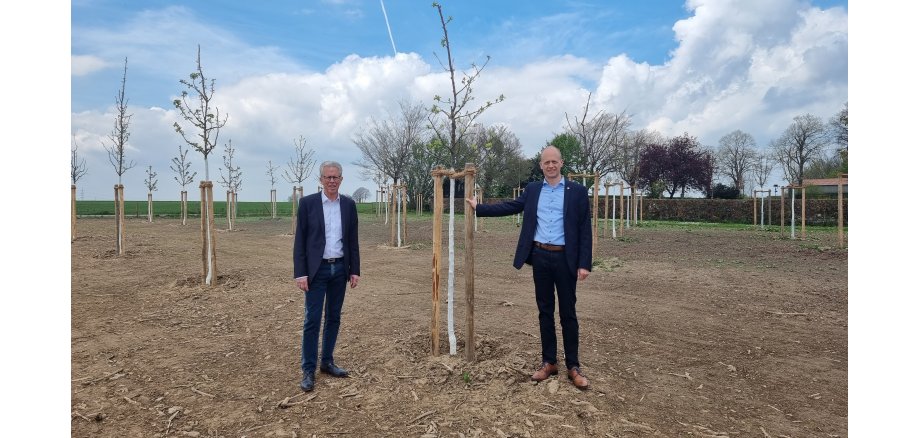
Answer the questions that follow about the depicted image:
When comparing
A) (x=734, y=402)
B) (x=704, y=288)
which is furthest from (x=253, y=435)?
(x=704, y=288)

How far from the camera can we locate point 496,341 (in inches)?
200

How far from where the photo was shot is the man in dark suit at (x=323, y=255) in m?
4.15

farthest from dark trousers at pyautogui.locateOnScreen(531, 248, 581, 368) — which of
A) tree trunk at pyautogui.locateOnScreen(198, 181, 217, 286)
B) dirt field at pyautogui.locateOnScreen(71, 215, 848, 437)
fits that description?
tree trunk at pyautogui.locateOnScreen(198, 181, 217, 286)

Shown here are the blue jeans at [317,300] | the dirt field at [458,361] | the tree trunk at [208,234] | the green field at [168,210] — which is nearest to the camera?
the dirt field at [458,361]

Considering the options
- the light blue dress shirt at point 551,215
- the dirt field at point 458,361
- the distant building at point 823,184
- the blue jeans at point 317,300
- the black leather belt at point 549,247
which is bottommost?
the dirt field at point 458,361

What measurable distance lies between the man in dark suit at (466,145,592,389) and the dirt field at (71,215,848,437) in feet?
1.12

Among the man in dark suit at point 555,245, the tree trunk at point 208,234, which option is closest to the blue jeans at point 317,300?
the man in dark suit at point 555,245

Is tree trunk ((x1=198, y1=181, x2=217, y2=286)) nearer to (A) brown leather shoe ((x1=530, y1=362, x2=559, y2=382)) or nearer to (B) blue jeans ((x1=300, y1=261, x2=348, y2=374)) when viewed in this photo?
(B) blue jeans ((x1=300, y1=261, x2=348, y2=374))

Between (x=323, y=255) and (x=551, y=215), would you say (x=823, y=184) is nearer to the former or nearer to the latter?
(x=551, y=215)

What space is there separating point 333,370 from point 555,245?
2.28 m

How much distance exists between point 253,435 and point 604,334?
396 centimetres

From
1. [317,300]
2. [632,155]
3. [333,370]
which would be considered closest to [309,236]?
[317,300]

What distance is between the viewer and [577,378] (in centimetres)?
404

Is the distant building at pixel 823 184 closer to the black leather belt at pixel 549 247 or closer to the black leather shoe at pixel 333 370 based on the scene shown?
the black leather belt at pixel 549 247
